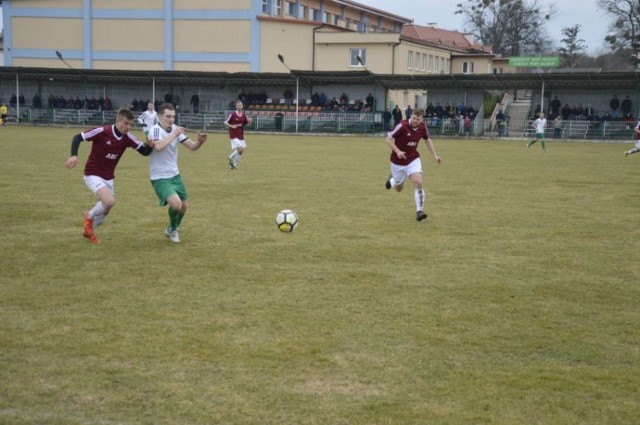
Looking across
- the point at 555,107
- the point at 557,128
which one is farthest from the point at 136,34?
the point at 557,128

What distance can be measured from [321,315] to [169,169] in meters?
4.23

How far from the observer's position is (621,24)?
64.2 metres

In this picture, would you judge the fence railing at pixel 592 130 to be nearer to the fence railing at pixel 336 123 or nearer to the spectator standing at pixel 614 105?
the fence railing at pixel 336 123

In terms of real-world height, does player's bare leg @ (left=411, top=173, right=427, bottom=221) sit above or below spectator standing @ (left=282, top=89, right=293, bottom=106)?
below

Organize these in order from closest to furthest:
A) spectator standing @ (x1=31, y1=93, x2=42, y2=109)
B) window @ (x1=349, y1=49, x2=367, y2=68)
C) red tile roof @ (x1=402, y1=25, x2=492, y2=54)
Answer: spectator standing @ (x1=31, y1=93, x2=42, y2=109), window @ (x1=349, y1=49, x2=367, y2=68), red tile roof @ (x1=402, y1=25, x2=492, y2=54)

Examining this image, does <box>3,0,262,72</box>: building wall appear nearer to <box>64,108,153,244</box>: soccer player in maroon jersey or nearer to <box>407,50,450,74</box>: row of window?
<box>407,50,450,74</box>: row of window

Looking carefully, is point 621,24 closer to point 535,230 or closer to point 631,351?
point 535,230

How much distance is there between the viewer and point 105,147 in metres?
9.55

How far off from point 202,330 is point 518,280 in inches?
145

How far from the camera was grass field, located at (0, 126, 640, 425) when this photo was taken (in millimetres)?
4613

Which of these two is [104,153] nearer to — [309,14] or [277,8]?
[277,8]

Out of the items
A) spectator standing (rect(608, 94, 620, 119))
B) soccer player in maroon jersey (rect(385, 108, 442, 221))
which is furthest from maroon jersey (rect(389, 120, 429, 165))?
spectator standing (rect(608, 94, 620, 119))

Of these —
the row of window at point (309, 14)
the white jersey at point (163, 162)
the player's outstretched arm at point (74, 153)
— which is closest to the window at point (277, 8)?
the row of window at point (309, 14)

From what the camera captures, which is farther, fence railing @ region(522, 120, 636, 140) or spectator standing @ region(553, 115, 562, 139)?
spectator standing @ region(553, 115, 562, 139)
